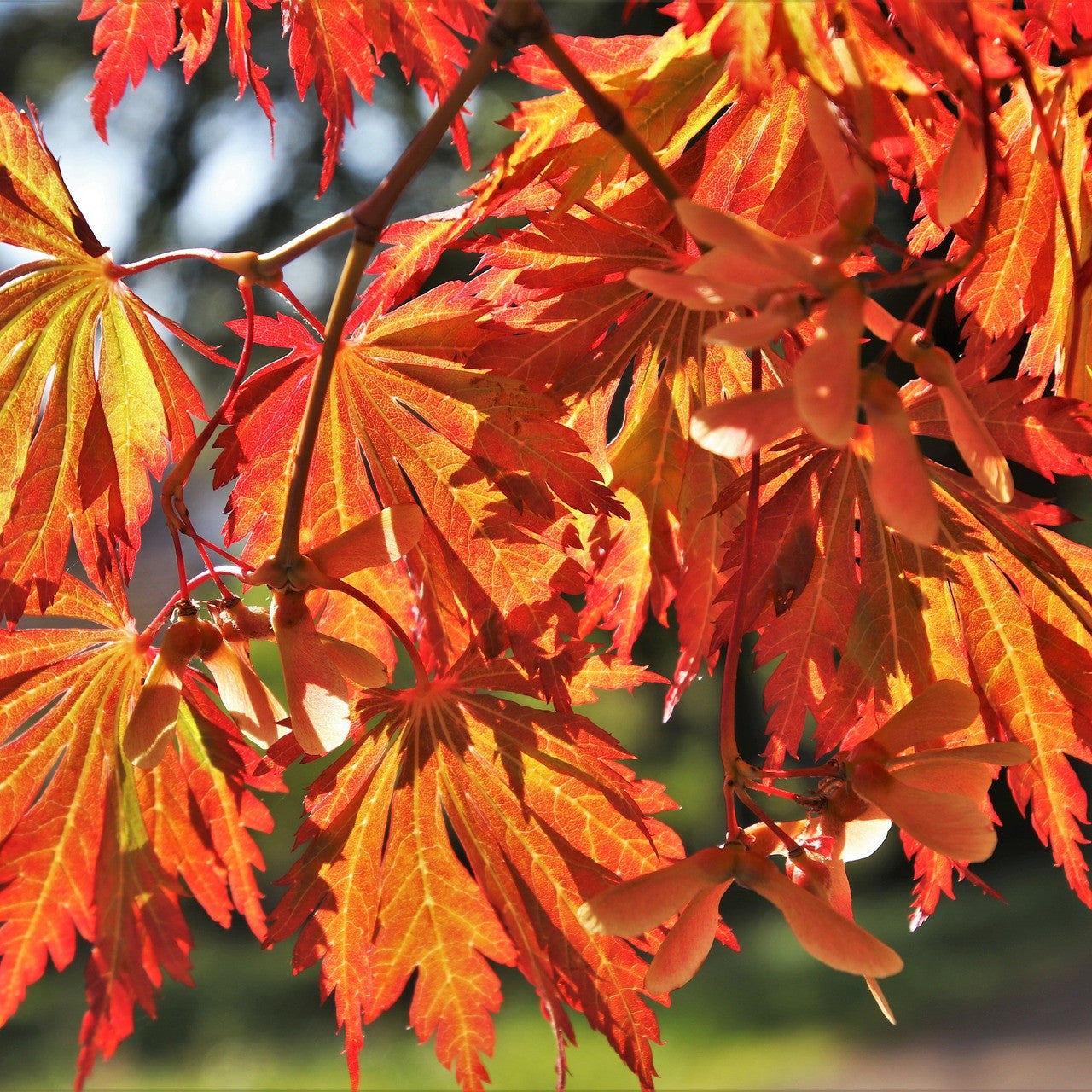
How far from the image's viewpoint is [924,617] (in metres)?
0.53

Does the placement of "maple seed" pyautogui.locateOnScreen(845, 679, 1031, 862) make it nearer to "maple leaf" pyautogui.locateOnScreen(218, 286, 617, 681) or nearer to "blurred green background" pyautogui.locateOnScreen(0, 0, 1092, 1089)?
"maple leaf" pyautogui.locateOnScreen(218, 286, 617, 681)

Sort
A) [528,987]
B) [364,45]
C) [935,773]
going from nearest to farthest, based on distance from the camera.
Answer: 1. [935,773]
2. [364,45]
3. [528,987]

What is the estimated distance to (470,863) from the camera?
563mm

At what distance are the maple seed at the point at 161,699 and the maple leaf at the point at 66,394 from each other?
0.12 metres

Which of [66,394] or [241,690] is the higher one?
[66,394]

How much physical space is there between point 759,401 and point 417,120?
14.5 feet

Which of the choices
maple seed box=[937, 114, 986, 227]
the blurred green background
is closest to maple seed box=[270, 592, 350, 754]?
maple seed box=[937, 114, 986, 227]

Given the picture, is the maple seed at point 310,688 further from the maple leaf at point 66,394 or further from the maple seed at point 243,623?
the maple leaf at point 66,394

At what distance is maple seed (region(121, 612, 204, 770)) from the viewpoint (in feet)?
1.37

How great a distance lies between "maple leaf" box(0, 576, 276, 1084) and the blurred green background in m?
2.56

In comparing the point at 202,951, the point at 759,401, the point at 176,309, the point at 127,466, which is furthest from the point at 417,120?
the point at 759,401

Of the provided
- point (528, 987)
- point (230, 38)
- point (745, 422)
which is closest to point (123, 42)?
point (230, 38)

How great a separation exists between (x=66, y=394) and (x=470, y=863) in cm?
33

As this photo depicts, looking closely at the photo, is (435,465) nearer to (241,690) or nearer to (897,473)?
(241,690)
